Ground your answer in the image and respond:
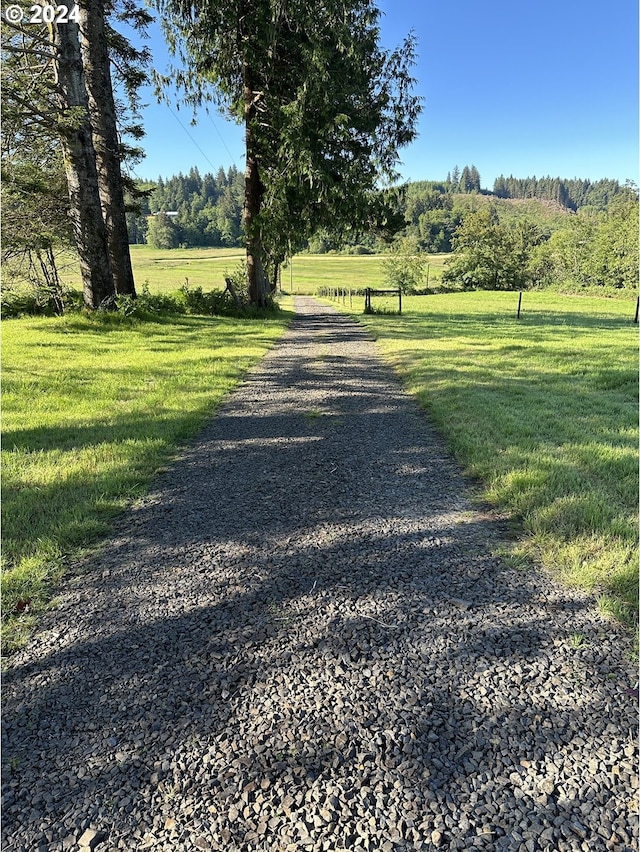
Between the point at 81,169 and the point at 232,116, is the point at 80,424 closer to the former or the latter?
the point at 81,169

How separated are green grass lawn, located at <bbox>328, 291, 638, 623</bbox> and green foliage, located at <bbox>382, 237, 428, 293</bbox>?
168 ft

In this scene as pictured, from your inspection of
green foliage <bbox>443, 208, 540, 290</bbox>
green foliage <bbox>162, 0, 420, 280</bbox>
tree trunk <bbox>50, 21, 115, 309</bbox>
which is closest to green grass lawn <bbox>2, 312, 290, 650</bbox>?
tree trunk <bbox>50, 21, 115, 309</bbox>

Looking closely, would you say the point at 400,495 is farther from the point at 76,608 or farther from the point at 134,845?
the point at 134,845

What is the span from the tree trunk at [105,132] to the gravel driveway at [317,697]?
40.3 ft

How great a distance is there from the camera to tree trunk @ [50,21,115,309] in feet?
33.5

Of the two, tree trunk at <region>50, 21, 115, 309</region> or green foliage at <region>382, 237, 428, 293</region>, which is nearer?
tree trunk at <region>50, 21, 115, 309</region>

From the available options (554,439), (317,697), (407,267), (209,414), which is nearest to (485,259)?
(407,267)

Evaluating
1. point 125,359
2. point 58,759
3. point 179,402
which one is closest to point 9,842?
→ point 58,759

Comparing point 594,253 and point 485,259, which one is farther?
point 485,259

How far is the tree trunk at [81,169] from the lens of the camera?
10.2m

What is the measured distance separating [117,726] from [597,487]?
3516 mm

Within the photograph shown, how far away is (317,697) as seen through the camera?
6.28 feet

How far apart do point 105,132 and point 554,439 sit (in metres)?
13.6

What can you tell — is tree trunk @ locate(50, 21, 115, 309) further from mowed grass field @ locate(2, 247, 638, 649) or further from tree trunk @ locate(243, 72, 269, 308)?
tree trunk @ locate(243, 72, 269, 308)
